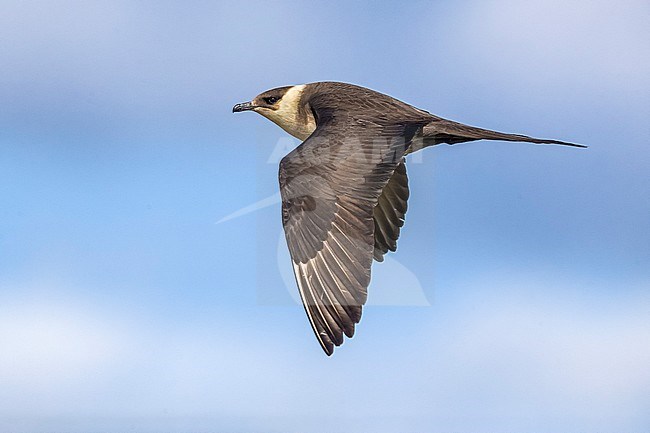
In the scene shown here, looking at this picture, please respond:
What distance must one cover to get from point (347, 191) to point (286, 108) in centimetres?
300

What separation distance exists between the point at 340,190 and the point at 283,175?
450mm

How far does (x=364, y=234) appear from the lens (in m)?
6.55

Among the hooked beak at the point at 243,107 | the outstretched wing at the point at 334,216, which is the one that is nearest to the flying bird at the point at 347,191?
the outstretched wing at the point at 334,216

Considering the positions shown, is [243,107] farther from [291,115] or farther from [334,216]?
[334,216]

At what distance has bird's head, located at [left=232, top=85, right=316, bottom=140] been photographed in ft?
30.5

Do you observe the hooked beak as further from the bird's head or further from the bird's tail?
the bird's tail

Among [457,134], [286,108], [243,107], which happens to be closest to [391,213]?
[457,134]

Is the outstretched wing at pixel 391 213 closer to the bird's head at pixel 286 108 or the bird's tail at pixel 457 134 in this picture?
the bird's tail at pixel 457 134

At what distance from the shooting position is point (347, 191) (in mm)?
6793

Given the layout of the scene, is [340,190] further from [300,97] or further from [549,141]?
[300,97]

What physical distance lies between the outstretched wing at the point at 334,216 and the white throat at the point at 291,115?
192cm

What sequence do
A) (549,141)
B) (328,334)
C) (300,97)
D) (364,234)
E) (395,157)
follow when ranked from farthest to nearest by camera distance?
(300,97) → (549,141) → (395,157) → (364,234) → (328,334)

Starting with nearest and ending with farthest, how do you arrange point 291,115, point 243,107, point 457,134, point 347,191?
1. point 347,191
2. point 457,134
3. point 291,115
4. point 243,107

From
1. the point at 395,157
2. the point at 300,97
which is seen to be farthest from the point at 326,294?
the point at 300,97
